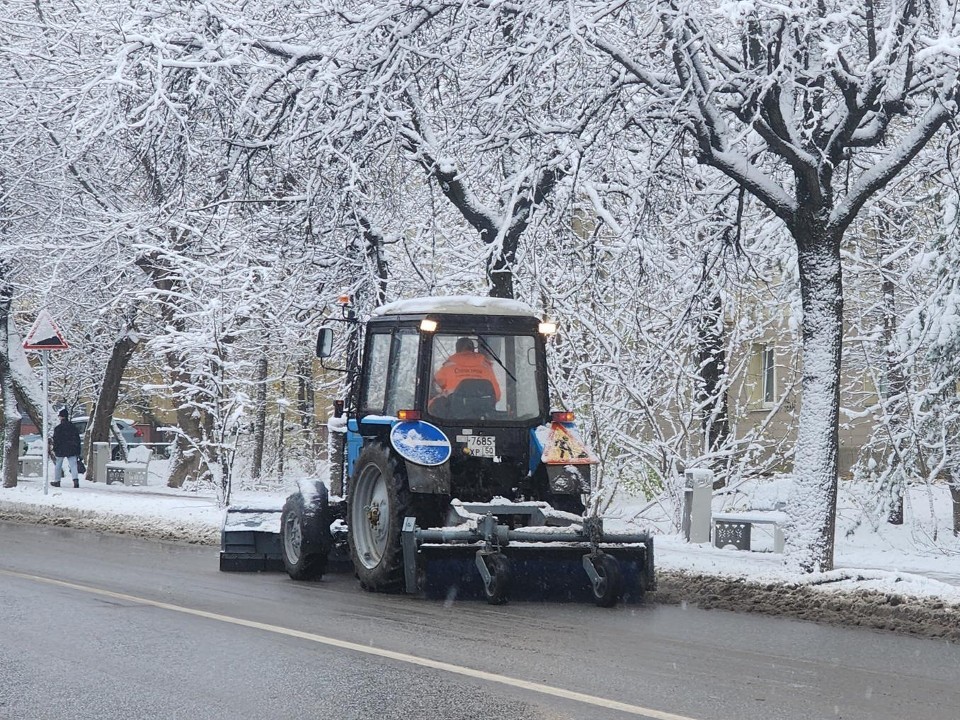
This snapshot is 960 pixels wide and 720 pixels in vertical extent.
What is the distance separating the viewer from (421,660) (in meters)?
8.29

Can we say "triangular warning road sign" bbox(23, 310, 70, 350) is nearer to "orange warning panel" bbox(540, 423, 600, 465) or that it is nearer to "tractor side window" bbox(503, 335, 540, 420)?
"tractor side window" bbox(503, 335, 540, 420)

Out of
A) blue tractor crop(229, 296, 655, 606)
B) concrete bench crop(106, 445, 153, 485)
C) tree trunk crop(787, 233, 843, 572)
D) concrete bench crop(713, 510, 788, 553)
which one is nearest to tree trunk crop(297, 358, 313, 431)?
concrete bench crop(106, 445, 153, 485)

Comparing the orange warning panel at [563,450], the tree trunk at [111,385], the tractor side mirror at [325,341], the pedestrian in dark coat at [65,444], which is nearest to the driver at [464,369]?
the orange warning panel at [563,450]

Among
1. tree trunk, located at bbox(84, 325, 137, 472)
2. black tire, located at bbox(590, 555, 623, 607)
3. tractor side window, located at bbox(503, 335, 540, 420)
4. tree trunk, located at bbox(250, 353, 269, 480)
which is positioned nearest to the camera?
black tire, located at bbox(590, 555, 623, 607)

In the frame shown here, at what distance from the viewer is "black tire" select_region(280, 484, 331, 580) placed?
13.0 metres

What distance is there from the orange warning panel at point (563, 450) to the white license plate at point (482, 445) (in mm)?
444

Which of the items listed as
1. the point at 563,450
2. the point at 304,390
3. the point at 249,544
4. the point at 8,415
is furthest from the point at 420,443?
the point at 304,390

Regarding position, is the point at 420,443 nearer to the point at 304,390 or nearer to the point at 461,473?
the point at 461,473

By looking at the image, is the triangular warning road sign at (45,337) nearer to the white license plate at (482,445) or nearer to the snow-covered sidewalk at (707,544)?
the snow-covered sidewalk at (707,544)

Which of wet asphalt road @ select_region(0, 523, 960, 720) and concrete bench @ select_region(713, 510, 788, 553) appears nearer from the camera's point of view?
wet asphalt road @ select_region(0, 523, 960, 720)

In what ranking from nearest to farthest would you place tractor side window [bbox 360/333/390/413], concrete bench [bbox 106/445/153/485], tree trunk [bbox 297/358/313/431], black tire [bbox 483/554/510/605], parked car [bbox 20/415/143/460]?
black tire [bbox 483/554/510/605] < tractor side window [bbox 360/333/390/413] < tree trunk [bbox 297/358/313/431] < concrete bench [bbox 106/445/153/485] < parked car [bbox 20/415/143/460]

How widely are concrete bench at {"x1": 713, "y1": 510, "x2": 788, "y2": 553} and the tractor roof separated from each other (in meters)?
5.06

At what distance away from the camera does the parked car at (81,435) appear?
39438 mm

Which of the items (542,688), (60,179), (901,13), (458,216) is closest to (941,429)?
(901,13)
